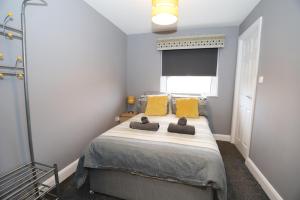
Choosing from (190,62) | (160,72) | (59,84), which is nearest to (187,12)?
(190,62)

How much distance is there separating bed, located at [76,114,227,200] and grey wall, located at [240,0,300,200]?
0.65 metres

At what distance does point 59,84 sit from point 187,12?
2238mm

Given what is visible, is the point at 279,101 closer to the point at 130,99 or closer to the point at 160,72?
the point at 160,72

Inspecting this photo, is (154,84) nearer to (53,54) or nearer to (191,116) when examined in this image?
(191,116)

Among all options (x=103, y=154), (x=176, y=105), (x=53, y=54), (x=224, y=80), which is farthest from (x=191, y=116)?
(x=53, y=54)

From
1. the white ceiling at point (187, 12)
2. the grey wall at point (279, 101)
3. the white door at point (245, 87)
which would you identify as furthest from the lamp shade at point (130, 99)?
the grey wall at point (279, 101)

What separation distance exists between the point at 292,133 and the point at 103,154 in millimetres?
1819

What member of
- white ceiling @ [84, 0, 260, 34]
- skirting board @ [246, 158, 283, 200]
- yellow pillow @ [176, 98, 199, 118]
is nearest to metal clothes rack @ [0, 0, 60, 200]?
white ceiling @ [84, 0, 260, 34]

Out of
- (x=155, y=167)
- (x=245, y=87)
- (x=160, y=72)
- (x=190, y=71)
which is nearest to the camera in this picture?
(x=155, y=167)

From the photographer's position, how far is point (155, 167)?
4.55 feet

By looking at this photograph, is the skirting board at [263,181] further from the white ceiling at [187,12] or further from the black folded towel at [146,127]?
the white ceiling at [187,12]

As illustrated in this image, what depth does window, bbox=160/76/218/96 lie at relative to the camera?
326cm

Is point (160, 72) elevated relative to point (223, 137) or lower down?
elevated

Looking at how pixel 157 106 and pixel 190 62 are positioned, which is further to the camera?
pixel 190 62
